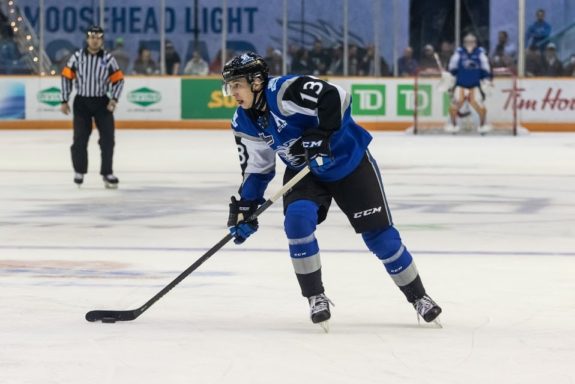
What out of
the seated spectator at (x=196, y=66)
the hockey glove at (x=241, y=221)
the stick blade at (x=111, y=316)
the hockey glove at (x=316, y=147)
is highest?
the hockey glove at (x=316, y=147)

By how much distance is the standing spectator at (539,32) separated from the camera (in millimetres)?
19516

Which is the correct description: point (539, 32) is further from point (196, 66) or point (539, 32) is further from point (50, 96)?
point (50, 96)

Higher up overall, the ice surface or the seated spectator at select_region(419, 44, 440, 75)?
the seated spectator at select_region(419, 44, 440, 75)

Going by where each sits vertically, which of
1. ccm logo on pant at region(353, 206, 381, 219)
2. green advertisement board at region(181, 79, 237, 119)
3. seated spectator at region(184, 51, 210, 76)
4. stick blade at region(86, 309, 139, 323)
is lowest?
green advertisement board at region(181, 79, 237, 119)

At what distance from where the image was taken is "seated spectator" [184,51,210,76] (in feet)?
66.2

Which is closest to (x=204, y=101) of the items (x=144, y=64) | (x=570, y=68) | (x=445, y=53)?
(x=144, y=64)

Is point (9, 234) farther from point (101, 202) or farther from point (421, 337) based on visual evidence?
point (421, 337)

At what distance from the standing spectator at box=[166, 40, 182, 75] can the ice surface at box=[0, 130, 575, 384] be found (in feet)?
27.7

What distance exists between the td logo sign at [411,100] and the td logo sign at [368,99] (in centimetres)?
25

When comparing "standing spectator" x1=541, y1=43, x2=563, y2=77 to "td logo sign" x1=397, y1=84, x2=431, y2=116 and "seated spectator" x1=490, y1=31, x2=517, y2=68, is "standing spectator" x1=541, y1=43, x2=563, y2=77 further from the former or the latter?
"td logo sign" x1=397, y1=84, x2=431, y2=116

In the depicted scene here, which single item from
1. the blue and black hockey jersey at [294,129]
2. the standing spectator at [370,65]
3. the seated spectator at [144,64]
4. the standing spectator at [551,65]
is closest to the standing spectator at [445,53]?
the standing spectator at [370,65]

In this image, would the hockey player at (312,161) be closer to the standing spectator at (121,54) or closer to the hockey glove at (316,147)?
the hockey glove at (316,147)

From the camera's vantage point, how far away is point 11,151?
50.4ft

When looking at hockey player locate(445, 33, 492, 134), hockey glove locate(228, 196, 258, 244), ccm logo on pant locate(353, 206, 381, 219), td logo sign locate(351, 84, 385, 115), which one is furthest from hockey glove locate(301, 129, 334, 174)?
td logo sign locate(351, 84, 385, 115)
